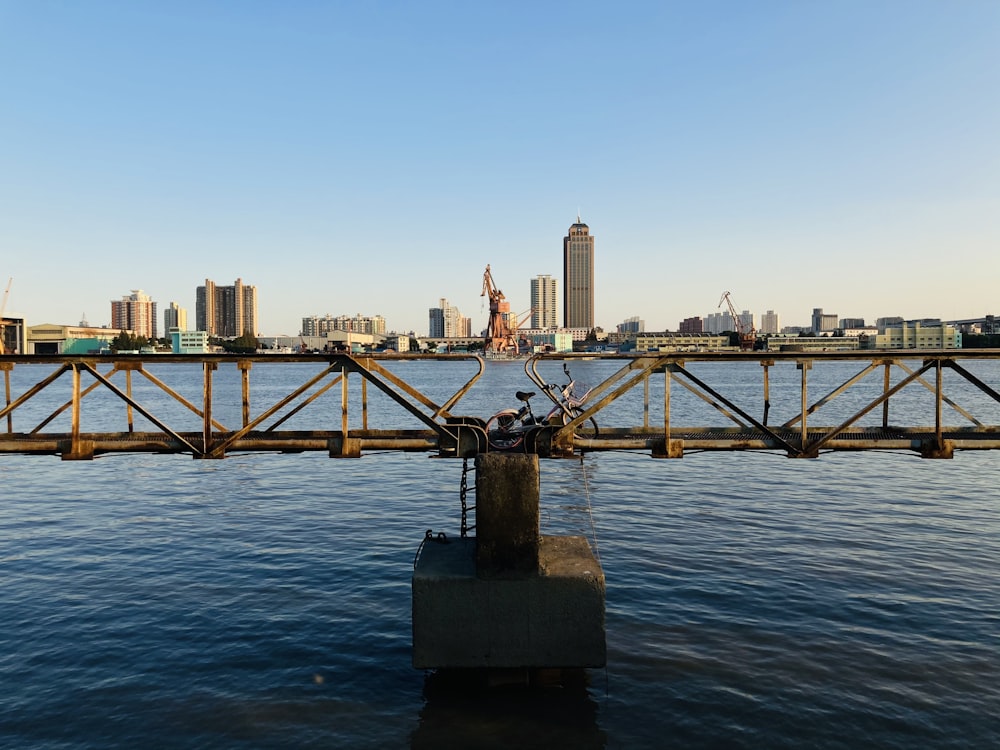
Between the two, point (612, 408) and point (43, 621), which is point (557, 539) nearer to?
point (43, 621)

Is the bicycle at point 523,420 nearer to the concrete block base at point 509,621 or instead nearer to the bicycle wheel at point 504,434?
the bicycle wheel at point 504,434

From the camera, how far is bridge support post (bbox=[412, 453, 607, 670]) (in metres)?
10.7

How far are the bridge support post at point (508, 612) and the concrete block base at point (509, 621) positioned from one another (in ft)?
0.05

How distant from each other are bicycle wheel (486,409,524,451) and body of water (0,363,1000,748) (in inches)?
161

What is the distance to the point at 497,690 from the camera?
11.2 metres

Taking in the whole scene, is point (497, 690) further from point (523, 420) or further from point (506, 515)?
point (523, 420)

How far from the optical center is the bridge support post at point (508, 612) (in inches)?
422

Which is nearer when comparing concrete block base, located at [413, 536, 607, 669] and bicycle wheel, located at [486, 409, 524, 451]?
concrete block base, located at [413, 536, 607, 669]

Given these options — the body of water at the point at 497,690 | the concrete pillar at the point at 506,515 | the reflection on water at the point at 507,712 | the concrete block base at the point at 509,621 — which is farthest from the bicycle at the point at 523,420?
the body of water at the point at 497,690

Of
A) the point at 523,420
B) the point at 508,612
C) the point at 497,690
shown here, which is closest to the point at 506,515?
the point at 508,612

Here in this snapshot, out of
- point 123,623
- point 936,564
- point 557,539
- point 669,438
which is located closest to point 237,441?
point 123,623

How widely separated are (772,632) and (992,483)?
73.9 feet

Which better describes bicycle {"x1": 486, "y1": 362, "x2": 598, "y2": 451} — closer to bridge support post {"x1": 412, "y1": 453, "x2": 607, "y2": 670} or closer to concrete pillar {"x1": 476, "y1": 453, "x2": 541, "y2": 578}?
concrete pillar {"x1": 476, "y1": 453, "x2": 541, "y2": 578}

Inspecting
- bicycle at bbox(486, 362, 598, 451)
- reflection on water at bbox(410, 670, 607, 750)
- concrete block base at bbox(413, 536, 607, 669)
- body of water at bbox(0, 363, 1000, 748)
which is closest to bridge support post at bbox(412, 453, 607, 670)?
concrete block base at bbox(413, 536, 607, 669)
